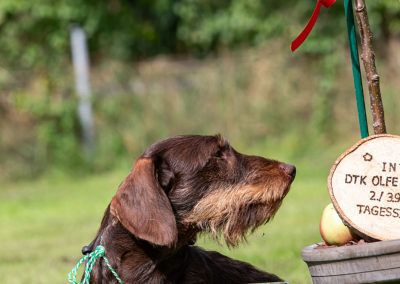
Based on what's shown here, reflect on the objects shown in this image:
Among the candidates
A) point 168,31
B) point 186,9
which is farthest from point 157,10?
point 186,9

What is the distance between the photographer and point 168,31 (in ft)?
92.0

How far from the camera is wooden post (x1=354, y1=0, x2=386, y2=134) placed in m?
4.05

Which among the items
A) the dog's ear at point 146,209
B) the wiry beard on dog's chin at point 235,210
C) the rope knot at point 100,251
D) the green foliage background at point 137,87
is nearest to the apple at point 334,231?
the wiry beard on dog's chin at point 235,210

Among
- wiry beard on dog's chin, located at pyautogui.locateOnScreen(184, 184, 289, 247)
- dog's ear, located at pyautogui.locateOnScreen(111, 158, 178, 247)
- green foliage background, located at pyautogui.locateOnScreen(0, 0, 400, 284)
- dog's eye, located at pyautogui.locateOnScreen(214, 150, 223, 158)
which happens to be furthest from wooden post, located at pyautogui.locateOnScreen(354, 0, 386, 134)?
green foliage background, located at pyautogui.locateOnScreen(0, 0, 400, 284)

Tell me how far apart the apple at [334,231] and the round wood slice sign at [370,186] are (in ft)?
0.60

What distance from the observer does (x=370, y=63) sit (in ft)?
13.4

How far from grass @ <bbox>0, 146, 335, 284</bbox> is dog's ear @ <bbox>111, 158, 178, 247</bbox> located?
597mm

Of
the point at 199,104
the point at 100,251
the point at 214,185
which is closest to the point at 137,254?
the point at 100,251

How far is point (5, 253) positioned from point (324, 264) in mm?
6894

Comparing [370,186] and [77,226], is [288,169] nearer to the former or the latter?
[370,186]

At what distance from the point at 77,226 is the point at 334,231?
8.03m

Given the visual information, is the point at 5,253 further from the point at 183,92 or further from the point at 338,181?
the point at 183,92

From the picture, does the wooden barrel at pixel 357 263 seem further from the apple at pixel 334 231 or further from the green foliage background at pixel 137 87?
the green foliage background at pixel 137 87

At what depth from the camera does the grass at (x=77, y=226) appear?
754cm
